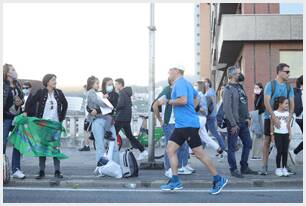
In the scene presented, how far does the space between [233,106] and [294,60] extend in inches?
541

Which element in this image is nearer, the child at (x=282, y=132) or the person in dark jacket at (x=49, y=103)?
the person in dark jacket at (x=49, y=103)

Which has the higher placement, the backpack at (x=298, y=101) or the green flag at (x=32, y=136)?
the backpack at (x=298, y=101)

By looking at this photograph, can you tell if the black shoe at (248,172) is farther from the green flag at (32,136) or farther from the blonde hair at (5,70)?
the blonde hair at (5,70)

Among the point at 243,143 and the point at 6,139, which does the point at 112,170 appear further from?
the point at 243,143

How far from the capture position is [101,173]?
8.66 metres

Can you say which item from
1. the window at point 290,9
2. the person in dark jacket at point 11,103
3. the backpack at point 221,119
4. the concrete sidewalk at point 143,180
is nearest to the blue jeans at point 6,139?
the person in dark jacket at point 11,103

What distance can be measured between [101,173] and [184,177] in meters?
1.42

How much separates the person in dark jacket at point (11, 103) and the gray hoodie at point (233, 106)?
11.5 feet

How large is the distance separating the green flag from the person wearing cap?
295 cm

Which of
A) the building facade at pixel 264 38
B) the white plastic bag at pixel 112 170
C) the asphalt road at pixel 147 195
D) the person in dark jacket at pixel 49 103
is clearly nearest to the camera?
the asphalt road at pixel 147 195

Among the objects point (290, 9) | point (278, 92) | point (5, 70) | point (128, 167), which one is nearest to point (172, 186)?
point (128, 167)

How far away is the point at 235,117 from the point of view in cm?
865

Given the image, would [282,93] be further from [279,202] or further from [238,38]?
[238,38]

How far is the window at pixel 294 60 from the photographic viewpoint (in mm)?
21359
